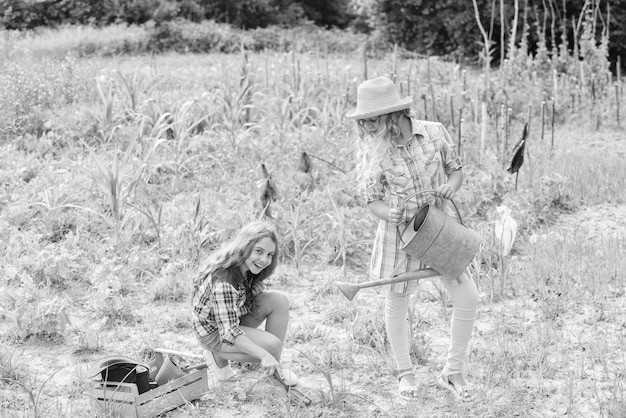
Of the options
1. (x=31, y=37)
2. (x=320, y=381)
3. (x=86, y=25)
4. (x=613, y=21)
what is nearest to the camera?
(x=320, y=381)

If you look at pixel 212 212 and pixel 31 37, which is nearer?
pixel 212 212

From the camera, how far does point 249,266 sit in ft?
10.4

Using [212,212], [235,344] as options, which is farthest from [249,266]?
[212,212]

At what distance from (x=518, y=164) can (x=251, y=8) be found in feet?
32.2

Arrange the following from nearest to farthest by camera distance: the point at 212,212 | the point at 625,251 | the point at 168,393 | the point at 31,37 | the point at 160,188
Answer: the point at 168,393 → the point at 625,251 → the point at 212,212 → the point at 160,188 → the point at 31,37

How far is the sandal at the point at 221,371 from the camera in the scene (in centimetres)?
337

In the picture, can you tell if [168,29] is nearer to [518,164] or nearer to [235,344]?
[518,164]

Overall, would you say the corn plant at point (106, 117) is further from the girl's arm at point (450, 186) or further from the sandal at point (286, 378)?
the girl's arm at point (450, 186)

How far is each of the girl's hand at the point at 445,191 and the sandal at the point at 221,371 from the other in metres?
1.12

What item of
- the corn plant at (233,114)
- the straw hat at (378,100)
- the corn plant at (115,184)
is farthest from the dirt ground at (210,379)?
the corn plant at (233,114)

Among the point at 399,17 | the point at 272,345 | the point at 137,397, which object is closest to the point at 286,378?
the point at 272,345

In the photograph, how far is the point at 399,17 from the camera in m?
11.4

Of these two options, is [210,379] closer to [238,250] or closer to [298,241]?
[238,250]

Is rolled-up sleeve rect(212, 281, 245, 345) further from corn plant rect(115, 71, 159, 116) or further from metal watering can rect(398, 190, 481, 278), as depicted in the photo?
corn plant rect(115, 71, 159, 116)
